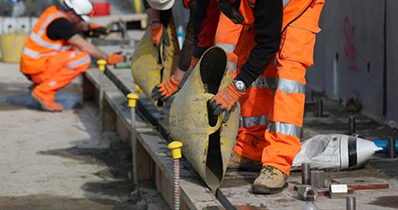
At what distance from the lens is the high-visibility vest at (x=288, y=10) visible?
17.7 feet

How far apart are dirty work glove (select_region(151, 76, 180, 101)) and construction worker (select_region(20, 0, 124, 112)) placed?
3.67 m

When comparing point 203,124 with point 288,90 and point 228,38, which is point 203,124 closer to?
point 288,90

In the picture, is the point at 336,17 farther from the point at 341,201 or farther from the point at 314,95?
the point at 341,201

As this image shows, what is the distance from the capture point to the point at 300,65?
5410 millimetres

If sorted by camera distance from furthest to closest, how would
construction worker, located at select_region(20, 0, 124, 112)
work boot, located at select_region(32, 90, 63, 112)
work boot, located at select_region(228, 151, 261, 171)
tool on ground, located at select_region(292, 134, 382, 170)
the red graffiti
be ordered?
→ work boot, located at select_region(32, 90, 63, 112) < construction worker, located at select_region(20, 0, 124, 112) < the red graffiti < work boot, located at select_region(228, 151, 261, 171) < tool on ground, located at select_region(292, 134, 382, 170)

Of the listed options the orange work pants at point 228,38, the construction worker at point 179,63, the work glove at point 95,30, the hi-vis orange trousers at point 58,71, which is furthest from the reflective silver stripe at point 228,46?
the work glove at point 95,30

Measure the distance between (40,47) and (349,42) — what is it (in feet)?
12.9

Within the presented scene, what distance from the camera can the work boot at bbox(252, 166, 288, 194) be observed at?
5.14m

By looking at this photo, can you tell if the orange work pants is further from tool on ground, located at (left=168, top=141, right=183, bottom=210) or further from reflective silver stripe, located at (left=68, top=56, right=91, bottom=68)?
reflective silver stripe, located at (left=68, top=56, right=91, bottom=68)

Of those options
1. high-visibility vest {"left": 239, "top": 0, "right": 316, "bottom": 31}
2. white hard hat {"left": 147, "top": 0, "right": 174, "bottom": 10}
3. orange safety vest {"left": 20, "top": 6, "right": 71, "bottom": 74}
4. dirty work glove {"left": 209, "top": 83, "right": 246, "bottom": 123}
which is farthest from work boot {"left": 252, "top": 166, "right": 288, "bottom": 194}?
orange safety vest {"left": 20, "top": 6, "right": 71, "bottom": 74}

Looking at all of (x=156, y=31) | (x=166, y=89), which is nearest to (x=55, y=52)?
(x=156, y=31)

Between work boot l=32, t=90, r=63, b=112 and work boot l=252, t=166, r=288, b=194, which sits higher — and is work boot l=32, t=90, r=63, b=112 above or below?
below

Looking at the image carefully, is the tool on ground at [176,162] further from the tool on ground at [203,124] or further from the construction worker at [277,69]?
the construction worker at [277,69]

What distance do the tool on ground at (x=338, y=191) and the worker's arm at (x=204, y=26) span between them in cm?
175
